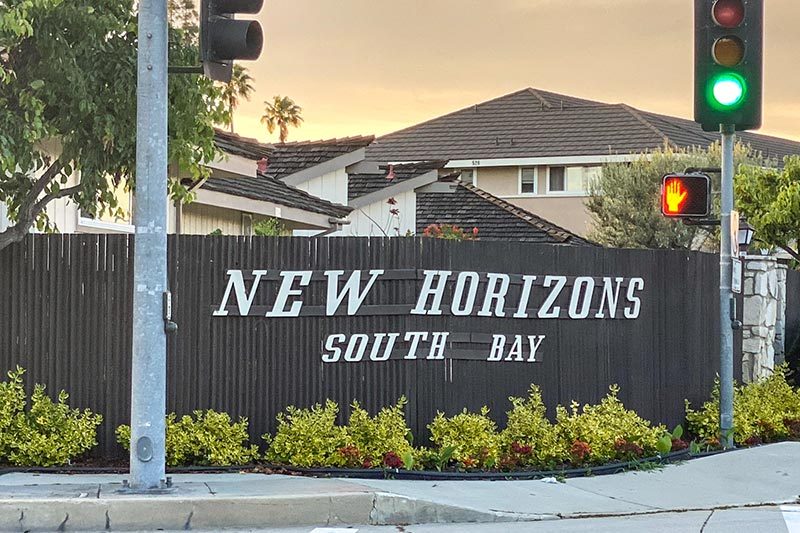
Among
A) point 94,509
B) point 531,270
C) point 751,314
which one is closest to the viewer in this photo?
point 94,509

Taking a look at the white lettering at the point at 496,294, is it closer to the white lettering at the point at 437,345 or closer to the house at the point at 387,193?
the white lettering at the point at 437,345

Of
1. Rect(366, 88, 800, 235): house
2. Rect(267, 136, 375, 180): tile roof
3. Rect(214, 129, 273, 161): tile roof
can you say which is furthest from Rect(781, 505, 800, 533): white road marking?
Rect(366, 88, 800, 235): house

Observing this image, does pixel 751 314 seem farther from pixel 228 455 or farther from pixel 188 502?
pixel 188 502

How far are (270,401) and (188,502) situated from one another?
2.93 m

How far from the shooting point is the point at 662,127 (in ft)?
157

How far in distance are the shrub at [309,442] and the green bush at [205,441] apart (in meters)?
0.26

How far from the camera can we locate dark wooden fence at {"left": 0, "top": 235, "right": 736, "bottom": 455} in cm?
1198

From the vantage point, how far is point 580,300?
1379 centimetres

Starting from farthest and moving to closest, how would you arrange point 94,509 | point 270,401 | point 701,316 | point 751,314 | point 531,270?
point 751,314 < point 701,316 < point 531,270 < point 270,401 < point 94,509

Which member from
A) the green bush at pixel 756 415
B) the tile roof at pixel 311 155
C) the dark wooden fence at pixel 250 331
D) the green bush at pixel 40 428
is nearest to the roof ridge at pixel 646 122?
the tile roof at pixel 311 155

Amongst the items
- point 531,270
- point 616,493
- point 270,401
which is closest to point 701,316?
point 531,270

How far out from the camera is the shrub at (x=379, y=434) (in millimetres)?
11914

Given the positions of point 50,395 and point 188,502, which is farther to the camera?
point 50,395

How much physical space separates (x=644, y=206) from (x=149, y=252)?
106 feet
